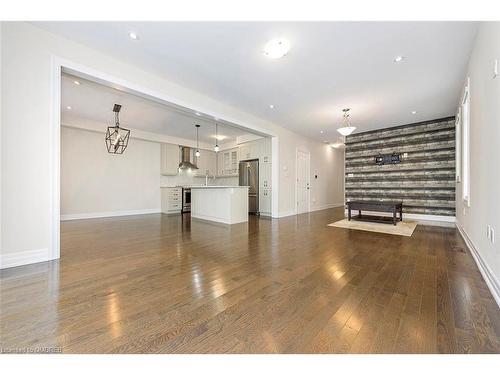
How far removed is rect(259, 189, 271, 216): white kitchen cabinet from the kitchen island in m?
1.21

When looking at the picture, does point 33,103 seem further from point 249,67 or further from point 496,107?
point 496,107

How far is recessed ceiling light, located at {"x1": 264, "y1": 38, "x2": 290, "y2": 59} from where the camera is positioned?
2680 millimetres

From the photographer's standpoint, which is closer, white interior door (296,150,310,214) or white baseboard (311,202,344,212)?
white interior door (296,150,310,214)

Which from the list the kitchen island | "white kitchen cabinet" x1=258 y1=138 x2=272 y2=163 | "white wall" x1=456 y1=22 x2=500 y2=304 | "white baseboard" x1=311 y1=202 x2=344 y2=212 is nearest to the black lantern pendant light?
the kitchen island

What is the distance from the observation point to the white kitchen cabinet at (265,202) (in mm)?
6645

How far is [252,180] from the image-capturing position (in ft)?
23.3

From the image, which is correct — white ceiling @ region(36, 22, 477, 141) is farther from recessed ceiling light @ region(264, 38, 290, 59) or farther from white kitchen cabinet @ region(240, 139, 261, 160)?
white kitchen cabinet @ region(240, 139, 261, 160)

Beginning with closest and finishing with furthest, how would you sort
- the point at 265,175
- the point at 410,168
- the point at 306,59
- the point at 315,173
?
the point at 306,59
the point at 410,168
the point at 265,175
the point at 315,173

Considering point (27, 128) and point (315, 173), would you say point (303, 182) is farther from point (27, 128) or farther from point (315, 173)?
point (27, 128)

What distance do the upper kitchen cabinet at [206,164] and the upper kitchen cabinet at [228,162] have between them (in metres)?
0.24

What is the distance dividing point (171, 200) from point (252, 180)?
3.06 m

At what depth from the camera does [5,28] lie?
7.64 ft

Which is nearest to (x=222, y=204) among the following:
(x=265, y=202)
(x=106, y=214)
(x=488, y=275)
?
(x=265, y=202)

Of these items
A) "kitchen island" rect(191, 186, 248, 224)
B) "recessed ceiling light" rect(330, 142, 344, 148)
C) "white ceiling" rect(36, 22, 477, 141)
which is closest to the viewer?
"white ceiling" rect(36, 22, 477, 141)
